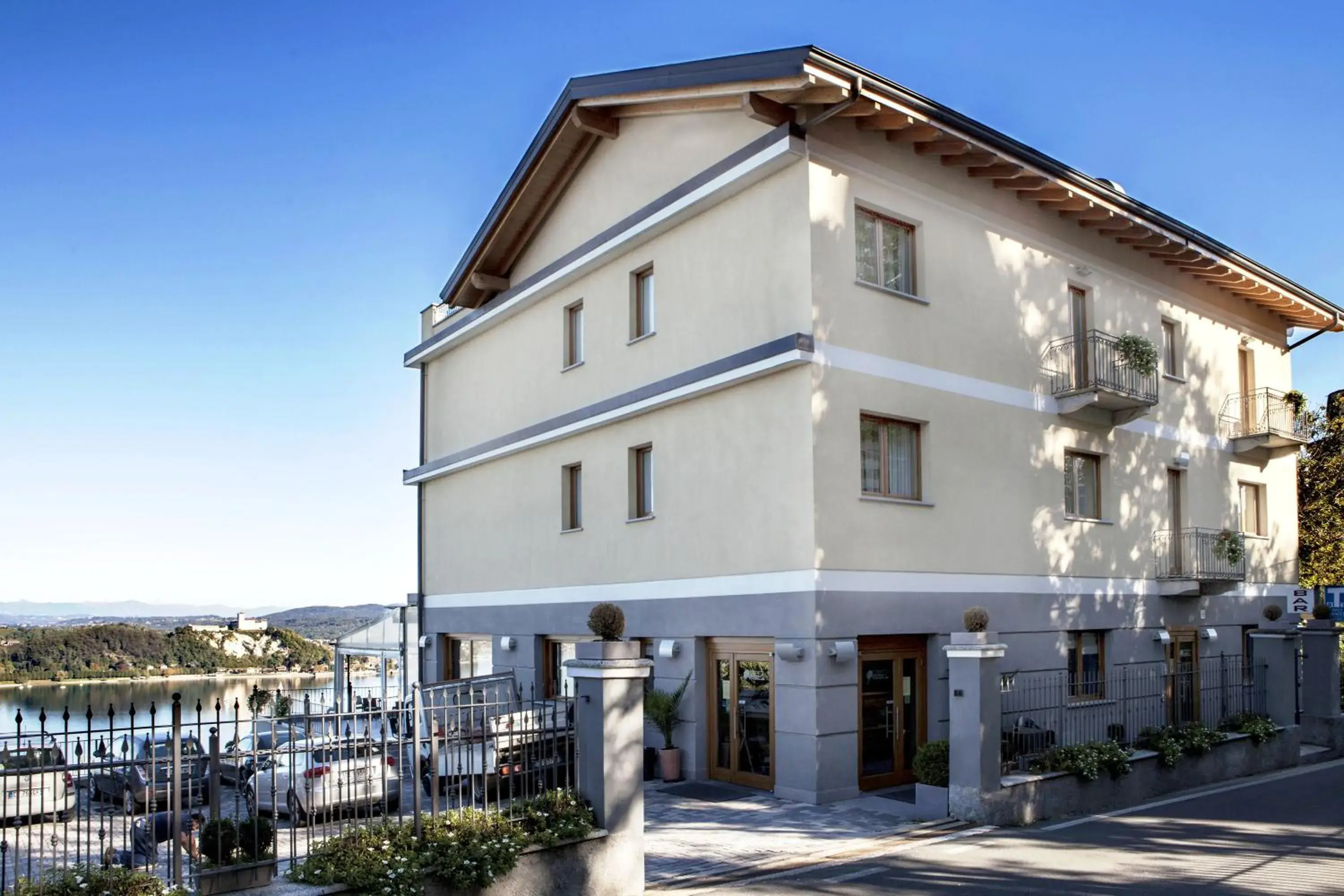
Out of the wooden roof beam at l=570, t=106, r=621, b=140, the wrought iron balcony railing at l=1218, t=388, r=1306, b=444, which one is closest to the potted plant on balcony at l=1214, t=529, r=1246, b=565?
the wrought iron balcony railing at l=1218, t=388, r=1306, b=444

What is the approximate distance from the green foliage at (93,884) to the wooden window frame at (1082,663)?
1426cm

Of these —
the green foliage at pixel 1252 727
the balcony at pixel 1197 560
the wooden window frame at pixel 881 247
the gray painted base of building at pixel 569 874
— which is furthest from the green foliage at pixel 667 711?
the balcony at pixel 1197 560

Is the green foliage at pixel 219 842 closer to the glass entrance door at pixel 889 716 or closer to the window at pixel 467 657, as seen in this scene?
the glass entrance door at pixel 889 716

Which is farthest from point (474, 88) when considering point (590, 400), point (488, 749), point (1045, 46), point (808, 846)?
point (808, 846)

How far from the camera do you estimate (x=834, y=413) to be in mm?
15922

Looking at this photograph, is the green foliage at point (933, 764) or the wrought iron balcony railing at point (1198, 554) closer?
the green foliage at point (933, 764)

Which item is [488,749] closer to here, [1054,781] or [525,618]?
[1054,781]

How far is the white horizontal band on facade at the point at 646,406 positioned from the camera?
52.1 feet

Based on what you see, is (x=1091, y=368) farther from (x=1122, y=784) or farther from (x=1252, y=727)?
(x=1122, y=784)

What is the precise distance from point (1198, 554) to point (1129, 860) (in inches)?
477

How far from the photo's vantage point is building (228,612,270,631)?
1703 inches

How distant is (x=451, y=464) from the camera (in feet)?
84.2

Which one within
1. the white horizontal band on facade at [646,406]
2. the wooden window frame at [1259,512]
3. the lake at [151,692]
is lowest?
the lake at [151,692]

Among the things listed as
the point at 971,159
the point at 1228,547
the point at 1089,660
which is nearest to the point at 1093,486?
the point at 1089,660
